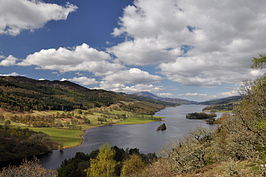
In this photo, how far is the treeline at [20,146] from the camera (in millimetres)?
95188

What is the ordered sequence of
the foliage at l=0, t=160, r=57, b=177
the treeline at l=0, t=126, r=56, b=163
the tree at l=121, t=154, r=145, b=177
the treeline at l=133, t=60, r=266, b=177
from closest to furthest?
1. the treeline at l=133, t=60, r=266, b=177
2. the foliage at l=0, t=160, r=57, b=177
3. the tree at l=121, t=154, r=145, b=177
4. the treeline at l=0, t=126, r=56, b=163

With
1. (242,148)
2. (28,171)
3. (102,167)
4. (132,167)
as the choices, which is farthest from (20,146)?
(242,148)

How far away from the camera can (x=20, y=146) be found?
337 ft

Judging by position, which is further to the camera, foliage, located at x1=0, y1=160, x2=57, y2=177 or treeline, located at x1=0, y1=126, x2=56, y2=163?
treeline, located at x1=0, y1=126, x2=56, y2=163

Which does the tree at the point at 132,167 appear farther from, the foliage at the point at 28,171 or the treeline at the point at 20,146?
the treeline at the point at 20,146

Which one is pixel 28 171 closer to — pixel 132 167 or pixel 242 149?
pixel 132 167

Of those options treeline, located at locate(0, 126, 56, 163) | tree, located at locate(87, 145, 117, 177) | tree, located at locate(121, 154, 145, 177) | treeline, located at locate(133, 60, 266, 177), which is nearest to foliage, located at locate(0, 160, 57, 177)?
tree, located at locate(87, 145, 117, 177)

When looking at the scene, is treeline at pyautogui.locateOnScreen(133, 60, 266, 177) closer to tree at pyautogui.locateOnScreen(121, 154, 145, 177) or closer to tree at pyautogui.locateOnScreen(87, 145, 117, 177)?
tree at pyautogui.locateOnScreen(87, 145, 117, 177)

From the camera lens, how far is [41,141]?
115812 mm

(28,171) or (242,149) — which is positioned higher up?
(242,149)

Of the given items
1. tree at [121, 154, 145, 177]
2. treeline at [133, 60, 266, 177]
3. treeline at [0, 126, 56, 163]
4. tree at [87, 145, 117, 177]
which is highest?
treeline at [133, 60, 266, 177]

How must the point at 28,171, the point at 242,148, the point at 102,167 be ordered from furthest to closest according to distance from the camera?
the point at 102,167, the point at 28,171, the point at 242,148

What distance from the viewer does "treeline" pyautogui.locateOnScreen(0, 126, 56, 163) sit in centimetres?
9519

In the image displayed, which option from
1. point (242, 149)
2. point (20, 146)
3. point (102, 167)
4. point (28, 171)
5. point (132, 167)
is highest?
point (242, 149)
